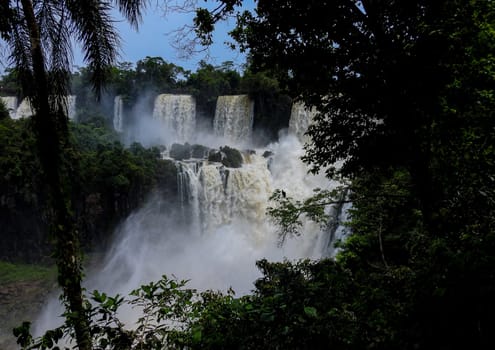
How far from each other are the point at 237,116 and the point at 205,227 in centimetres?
1052

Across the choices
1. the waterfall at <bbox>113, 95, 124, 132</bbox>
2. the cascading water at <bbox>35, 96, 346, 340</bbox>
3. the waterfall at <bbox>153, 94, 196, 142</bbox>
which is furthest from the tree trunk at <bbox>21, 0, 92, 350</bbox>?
the waterfall at <bbox>113, 95, 124, 132</bbox>

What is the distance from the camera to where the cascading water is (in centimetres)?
1758

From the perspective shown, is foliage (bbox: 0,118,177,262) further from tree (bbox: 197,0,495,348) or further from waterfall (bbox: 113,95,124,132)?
tree (bbox: 197,0,495,348)

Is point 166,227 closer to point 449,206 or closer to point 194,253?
point 194,253

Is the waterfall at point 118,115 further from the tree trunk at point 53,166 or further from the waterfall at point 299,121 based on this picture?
the tree trunk at point 53,166

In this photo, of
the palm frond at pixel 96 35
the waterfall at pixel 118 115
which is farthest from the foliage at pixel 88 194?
the palm frond at pixel 96 35

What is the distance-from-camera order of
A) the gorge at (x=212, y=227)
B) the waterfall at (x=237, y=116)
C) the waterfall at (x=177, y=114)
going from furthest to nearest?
the waterfall at (x=177, y=114) → the waterfall at (x=237, y=116) → the gorge at (x=212, y=227)

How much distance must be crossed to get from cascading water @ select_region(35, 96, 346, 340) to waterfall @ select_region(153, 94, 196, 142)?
30.5 feet

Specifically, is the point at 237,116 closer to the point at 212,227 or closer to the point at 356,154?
the point at 212,227

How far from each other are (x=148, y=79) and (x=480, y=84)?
35808 mm

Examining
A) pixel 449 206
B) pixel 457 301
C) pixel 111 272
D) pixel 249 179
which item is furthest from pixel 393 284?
pixel 111 272

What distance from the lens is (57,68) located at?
158 inches

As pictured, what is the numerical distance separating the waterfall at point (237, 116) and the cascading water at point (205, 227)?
4963 millimetres

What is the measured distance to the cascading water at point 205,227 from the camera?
17.6 m
